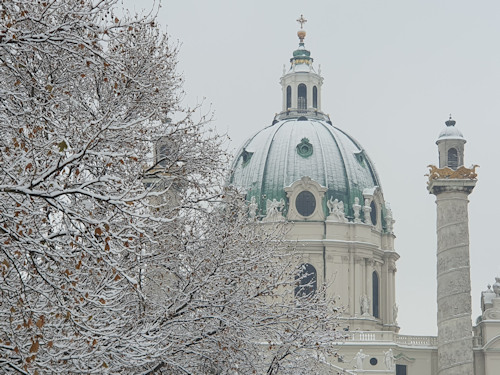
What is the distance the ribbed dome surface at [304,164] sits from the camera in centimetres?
7094

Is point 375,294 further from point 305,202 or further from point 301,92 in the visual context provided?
point 301,92

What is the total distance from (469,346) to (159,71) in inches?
1601

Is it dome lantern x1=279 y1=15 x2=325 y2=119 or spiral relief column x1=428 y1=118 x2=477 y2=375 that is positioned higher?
dome lantern x1=279 y1=15 x2=325 y2=119

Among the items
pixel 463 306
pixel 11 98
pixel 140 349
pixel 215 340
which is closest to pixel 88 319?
pixel 140 349

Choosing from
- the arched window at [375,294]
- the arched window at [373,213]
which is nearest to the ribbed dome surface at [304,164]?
the arched window at [373,213]

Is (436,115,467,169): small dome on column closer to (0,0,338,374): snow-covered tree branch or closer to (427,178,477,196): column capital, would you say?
(427,178,477,196): column capital

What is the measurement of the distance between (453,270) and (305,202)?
1560 cm

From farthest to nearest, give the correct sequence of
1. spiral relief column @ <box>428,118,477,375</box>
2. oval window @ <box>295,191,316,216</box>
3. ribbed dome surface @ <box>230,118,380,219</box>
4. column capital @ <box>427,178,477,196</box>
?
ribbed dome surface @ <box>230,118,380,219</box>
oval window @ <box>295,191,316,216</box>
column capital @ <box>427,178,477,196</box>
spiral relief column @ <box>428,118,477,375</box>

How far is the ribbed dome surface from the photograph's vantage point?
7094cm

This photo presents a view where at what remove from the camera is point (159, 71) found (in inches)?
771

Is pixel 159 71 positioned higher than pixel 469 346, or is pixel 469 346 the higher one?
pixel 469 346

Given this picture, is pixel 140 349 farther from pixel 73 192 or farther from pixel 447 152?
pixel 447 152

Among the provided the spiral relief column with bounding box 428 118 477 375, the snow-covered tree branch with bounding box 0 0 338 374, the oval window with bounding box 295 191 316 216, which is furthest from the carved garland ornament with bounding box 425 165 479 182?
the snow-covered tree branch with bounding box 0 0 338 374

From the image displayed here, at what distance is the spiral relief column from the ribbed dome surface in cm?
1279
